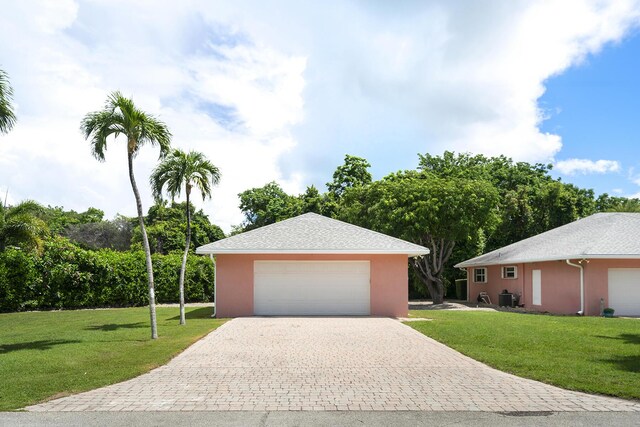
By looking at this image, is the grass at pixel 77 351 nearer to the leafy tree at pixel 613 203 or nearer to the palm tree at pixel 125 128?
the palm tree at pixel 125 128

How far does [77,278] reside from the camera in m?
24.0

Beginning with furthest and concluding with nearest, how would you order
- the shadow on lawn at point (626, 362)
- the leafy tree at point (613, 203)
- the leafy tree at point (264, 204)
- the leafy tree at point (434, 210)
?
the leafy tree at point (264, 204), the leafy tree at point (613, 203), the leafy tree at point (434, 210), the shadow on lawn at point (626, 362)

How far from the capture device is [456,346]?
11.8m

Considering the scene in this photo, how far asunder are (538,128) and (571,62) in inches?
500

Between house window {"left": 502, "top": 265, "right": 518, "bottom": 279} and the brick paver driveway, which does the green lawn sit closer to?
the brick paver driveway

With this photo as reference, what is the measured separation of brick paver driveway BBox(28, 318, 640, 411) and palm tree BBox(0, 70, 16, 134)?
655 centimetres

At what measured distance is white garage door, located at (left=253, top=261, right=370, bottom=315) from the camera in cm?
1959

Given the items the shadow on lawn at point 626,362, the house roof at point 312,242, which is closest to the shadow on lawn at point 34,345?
the house roof at point 312,242

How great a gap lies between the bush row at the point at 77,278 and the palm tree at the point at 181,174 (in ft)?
31.8

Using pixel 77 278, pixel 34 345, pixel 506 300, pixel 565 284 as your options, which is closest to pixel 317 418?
pixel 34 345

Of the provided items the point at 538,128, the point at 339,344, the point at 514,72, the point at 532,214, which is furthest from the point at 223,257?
the point at 532,214

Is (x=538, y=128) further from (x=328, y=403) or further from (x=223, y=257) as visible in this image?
(x=328, y=403)

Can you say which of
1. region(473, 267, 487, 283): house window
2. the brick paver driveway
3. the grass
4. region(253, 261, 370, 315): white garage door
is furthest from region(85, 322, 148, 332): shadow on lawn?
region(473, 267, 487, 283): house window

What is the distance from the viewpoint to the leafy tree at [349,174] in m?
46.6
